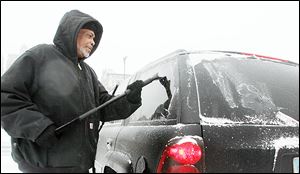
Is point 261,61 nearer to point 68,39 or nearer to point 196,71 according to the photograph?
point 196,71

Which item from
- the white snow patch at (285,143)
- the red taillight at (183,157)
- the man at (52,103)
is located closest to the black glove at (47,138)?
the man at (52,103)

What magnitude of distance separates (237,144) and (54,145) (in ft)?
3.95

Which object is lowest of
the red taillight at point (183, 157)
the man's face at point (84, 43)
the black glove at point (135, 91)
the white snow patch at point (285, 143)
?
the red taillight at point (183, 157)

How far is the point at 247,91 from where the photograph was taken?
230 centimetres

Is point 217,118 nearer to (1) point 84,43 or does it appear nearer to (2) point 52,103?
(2) point 52,103

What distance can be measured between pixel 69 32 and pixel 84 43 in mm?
217

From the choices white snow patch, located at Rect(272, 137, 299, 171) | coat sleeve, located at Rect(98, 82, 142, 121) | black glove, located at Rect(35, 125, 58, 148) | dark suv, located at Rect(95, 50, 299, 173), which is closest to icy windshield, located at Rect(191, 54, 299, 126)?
dark suv, located at Rect(95, 50, 299, 173)

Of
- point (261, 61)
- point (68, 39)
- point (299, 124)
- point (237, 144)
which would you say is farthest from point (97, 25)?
point (299, 124)

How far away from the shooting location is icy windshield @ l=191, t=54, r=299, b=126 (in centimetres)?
209

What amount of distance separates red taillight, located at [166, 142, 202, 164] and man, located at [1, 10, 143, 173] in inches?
29.8

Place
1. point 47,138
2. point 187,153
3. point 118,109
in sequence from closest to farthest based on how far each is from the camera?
point 187,153, point 47,138, point 118,109

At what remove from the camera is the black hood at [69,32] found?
2.40m

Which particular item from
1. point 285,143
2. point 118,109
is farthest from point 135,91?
point 285,143

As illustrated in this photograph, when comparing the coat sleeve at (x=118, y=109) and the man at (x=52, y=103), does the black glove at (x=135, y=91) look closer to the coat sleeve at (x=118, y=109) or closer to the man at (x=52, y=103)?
the coat sleeve at (x=118, y=109)
